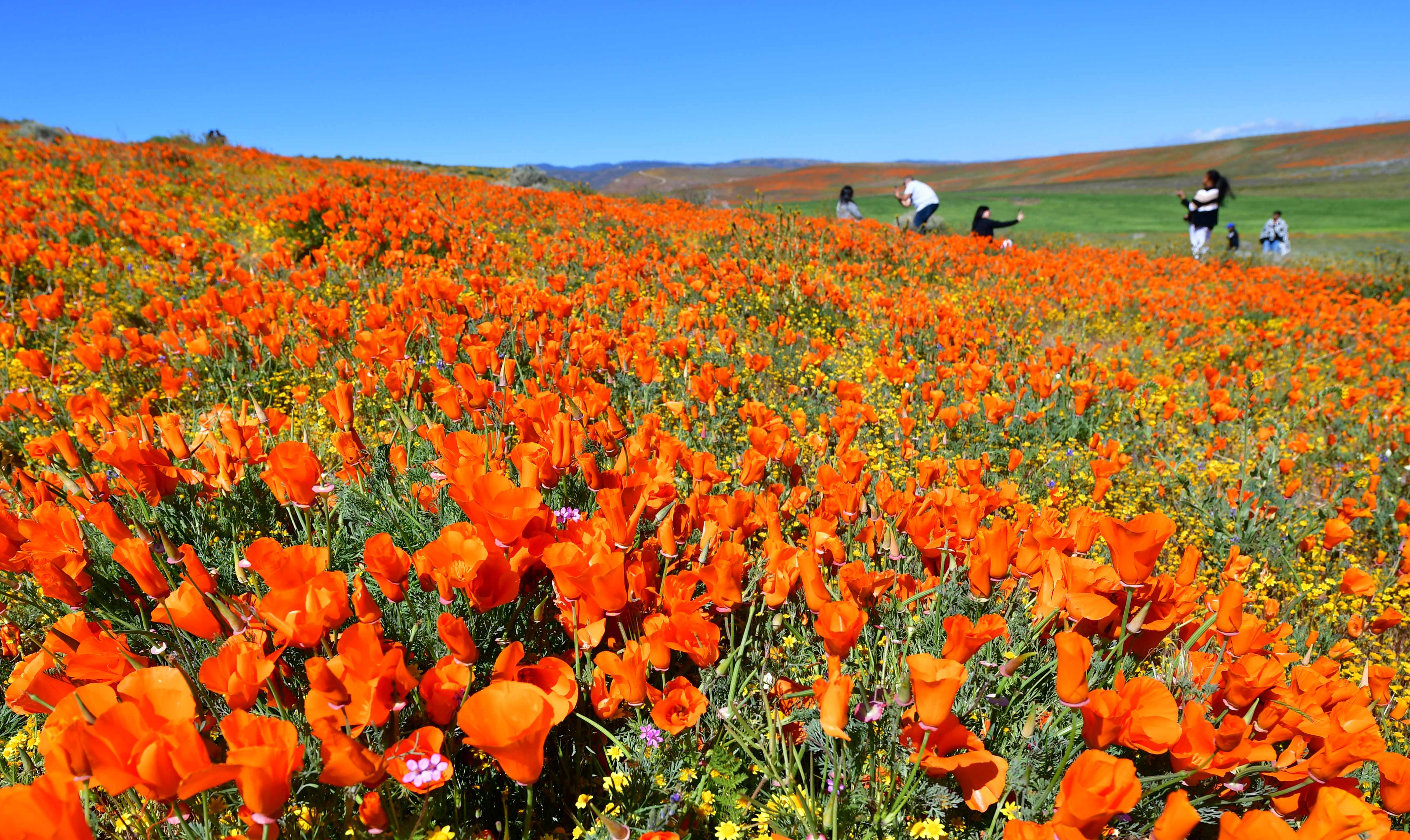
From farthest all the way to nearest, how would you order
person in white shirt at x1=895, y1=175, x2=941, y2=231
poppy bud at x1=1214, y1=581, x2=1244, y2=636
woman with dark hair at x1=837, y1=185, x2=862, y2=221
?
woman with dark hair at x1=837, y1=185, x2=862, y2=221
person in white shirt at x1=895, y1=175, x2=941, y2=231
poppy bud at x1=1214, y1=581, x2=1244, y2=636

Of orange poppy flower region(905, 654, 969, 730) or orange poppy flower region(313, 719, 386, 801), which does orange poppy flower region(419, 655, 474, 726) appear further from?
orange poppy flower region(905, 654, 969, 730)

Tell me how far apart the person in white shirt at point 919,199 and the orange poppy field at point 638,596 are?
935cm

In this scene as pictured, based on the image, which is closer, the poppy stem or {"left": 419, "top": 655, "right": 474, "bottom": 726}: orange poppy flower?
{"left": 419, "top": 655, "right": 474, "bottom": 726}: orange poppy flower

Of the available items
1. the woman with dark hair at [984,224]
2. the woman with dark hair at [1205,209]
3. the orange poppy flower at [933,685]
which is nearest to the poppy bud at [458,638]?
the orange poppy flower at [933,685]

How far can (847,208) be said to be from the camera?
47.3ft

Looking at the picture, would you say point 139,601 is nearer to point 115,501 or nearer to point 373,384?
point 115,501

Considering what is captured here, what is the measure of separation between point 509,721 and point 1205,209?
15517 mm

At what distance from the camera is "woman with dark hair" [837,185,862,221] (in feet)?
46.1

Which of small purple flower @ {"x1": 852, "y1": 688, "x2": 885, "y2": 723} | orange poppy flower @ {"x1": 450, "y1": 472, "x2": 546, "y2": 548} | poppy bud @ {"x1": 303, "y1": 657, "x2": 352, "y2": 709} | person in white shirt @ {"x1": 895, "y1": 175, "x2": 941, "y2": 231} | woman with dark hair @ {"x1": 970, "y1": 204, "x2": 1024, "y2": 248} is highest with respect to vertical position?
person in white shirt @ {"x1": 895, "y1": 175, "x2": 941, "y2": 231}

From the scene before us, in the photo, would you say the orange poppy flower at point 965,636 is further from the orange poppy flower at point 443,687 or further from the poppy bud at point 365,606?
the poppy bud at point 365,606

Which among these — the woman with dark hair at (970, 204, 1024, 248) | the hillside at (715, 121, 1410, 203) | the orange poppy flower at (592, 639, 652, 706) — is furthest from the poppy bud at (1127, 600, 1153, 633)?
the hillside at (715, 121, 1410, 203)

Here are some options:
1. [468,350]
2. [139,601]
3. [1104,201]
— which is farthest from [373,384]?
[1104,201]

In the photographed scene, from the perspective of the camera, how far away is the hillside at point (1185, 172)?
3581 cm

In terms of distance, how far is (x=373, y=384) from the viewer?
279cm
